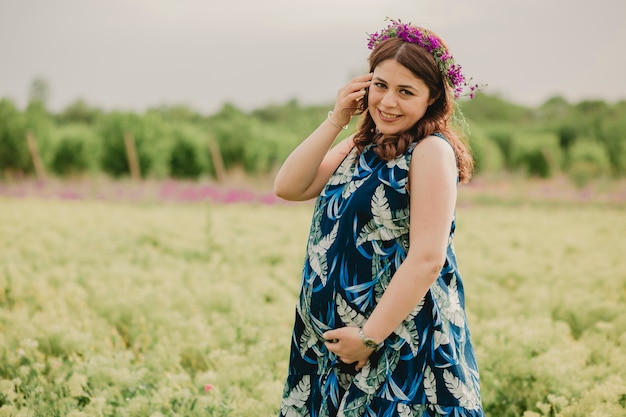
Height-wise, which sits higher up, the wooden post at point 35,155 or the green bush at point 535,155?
the wooden post at point 35,155

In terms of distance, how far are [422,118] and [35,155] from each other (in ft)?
58.3

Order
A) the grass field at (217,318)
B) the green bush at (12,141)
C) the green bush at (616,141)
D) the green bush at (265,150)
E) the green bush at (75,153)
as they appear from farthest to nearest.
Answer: the green bush at (616,141) < the green bush at (265,150) < the green bush at (75,153) < the green bush at (12,141) < the grass field at (217,318)

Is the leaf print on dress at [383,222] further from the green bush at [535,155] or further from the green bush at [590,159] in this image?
the green bush at [535,155]

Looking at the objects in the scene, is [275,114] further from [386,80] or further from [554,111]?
[386,80]

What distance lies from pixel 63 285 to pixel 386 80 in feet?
14.5

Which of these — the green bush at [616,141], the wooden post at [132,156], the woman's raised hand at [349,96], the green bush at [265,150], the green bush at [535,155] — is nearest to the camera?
the woman's raised hand at [349,96]

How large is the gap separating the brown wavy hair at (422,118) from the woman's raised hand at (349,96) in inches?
2.4

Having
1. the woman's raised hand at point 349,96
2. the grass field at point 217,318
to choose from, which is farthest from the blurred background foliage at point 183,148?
the woman's raised hand at point 349,96

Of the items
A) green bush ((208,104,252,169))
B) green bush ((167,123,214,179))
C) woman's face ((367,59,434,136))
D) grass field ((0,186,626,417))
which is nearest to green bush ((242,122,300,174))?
green bush ((208,104,252,169))

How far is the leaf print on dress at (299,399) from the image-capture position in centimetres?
203

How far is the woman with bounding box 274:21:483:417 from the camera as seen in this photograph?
1.73 m

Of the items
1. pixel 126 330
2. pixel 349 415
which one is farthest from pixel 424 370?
pixel 126 330

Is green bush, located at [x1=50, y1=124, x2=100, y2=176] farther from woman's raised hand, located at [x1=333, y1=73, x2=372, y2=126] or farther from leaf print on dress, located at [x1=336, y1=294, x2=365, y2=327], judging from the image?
leaf print on dress, located at [x1=336, y1=294, x2=365, y2=327]

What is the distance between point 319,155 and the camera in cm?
203
